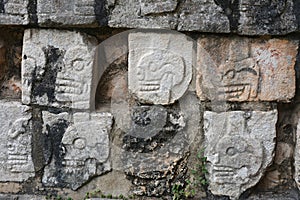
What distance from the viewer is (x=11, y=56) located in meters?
2.69

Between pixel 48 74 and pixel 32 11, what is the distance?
1.09ft

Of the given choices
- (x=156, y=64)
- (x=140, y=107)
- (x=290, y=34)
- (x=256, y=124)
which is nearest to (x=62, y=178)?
(x=140, y=107)

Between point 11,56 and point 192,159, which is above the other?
point 11,56

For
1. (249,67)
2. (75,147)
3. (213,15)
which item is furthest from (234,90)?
(75,147)

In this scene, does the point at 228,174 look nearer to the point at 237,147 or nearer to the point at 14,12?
the point at 237,147

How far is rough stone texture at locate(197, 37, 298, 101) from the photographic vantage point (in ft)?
7.99

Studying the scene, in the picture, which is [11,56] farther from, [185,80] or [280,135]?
[280,135]

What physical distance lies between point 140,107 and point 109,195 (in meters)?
0.52

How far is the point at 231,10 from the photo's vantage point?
7.77ft

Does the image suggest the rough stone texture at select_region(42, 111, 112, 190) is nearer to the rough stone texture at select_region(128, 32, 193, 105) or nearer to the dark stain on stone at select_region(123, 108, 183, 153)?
the dark stain on stone at select_region(123, 108, 183, 153)

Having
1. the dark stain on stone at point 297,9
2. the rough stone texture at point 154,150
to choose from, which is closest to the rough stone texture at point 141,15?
the rough stone texture at point 154,150

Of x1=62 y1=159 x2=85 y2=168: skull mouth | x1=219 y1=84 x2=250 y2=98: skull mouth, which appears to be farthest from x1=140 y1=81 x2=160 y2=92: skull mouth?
x1=62 y1=159 x2=85 y2=168: skull mouth

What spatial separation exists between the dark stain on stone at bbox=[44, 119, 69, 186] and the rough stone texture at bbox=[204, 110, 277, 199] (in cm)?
77

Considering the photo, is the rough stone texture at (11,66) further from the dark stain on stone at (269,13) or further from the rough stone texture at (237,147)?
the dark stain on stone at (269,13)
